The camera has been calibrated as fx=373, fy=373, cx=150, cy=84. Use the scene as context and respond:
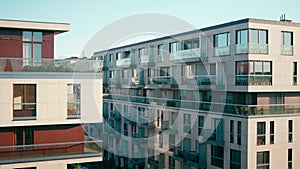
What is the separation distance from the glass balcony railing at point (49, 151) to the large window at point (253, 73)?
11.3m

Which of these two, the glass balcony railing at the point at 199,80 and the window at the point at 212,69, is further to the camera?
the window at the point at 212,69

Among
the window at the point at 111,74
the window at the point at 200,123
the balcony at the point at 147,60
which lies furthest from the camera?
the window at the point at 111,74

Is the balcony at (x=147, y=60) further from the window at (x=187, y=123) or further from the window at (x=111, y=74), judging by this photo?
the window at (x=111, y=74)

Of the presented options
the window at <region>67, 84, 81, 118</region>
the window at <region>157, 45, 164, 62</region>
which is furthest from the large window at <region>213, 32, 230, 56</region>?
the window at <region>67, 84, 81, 118</region>

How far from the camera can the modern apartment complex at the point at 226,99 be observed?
24.3 metres

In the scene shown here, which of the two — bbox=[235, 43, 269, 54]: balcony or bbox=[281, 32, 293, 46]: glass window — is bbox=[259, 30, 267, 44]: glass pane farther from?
bbox=[281, 32, 293, 46]: glass window

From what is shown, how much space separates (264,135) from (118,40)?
446 inches

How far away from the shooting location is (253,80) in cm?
2431

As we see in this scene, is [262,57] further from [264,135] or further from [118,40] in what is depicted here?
[118,40]

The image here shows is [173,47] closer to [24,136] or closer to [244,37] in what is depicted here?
[244,37]

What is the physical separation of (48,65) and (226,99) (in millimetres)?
13719

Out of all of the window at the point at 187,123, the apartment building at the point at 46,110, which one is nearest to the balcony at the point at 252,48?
the window at the point at 187,123

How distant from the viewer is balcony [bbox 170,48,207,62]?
2867cm

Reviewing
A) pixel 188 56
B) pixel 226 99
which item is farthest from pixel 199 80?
pixel 226 99
